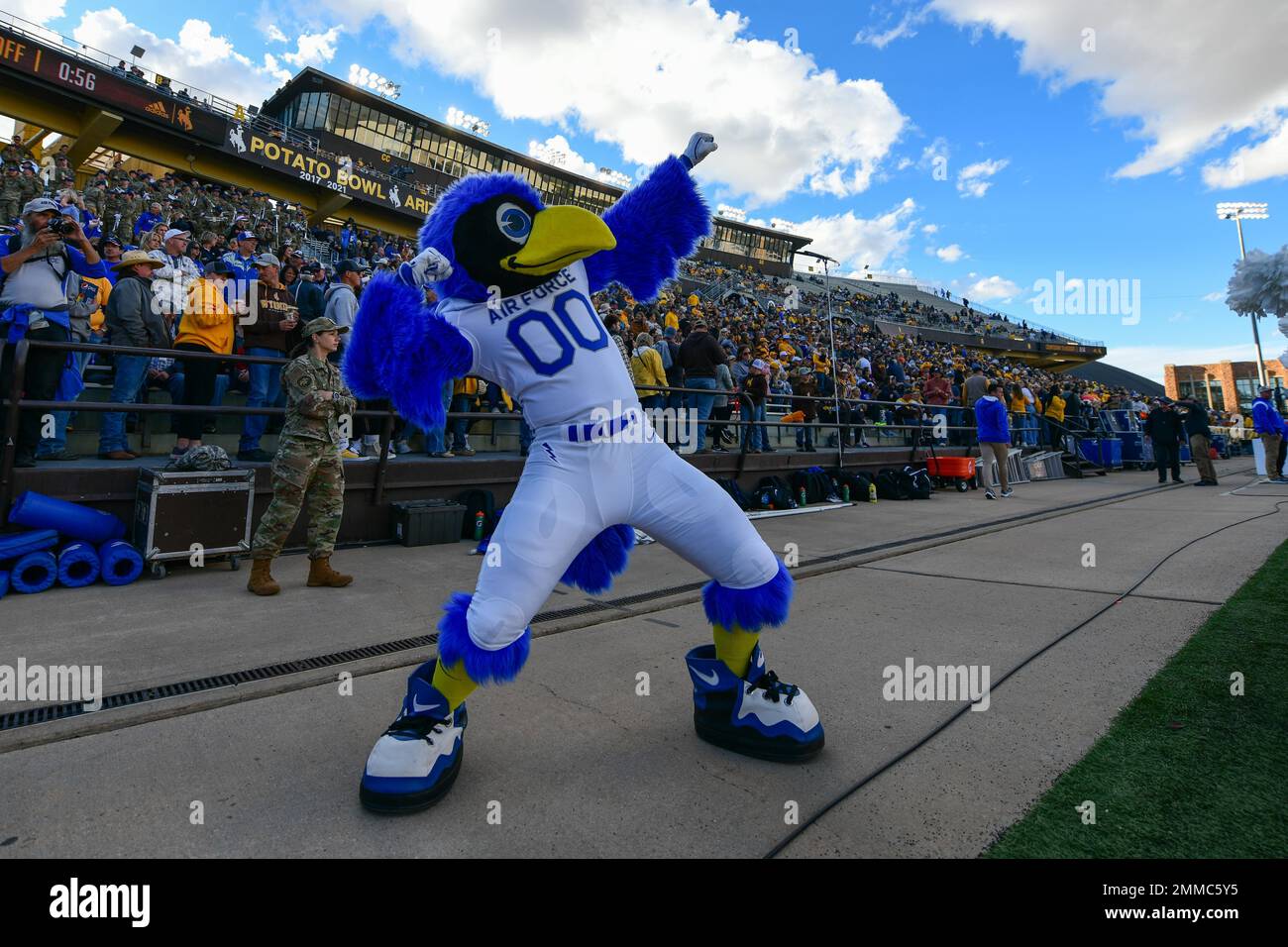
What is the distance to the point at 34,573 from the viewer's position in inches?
148

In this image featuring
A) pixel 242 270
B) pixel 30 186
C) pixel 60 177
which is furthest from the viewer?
pixel 60 177

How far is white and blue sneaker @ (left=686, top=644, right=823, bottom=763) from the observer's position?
2.02 metres

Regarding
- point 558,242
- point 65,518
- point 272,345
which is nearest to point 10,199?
point 272,345

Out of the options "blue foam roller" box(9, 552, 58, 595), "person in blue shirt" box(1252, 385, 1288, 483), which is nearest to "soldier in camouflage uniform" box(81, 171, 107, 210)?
"blue foam roller" box(9, 552, 58, 595)

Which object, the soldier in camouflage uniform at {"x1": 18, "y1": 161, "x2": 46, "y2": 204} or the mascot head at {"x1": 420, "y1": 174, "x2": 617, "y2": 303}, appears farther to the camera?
the soldier in camouflage uniform at {"x1": 18, "y1": 161, "x2": 46, "y2": 204}

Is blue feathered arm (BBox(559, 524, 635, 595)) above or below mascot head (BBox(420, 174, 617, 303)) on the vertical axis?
below

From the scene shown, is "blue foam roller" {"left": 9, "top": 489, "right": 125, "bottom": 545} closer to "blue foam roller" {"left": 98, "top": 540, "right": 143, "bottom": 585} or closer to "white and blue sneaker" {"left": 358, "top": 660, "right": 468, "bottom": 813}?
"blue foam roller" {"left": 98, "top": 540, "right": 143, "bottom": 585}

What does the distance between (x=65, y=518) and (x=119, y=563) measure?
0.40m

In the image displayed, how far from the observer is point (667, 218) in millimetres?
2441

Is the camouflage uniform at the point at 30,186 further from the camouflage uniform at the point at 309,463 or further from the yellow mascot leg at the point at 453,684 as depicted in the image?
the yellow mascot leg at the point at 453,684

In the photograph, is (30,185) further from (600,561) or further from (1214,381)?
(1214,381)

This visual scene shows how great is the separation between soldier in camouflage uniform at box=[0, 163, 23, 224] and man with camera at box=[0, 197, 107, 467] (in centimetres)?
969

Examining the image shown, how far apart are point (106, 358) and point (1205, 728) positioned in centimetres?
867

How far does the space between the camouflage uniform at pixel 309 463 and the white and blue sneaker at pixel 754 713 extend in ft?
9.44
